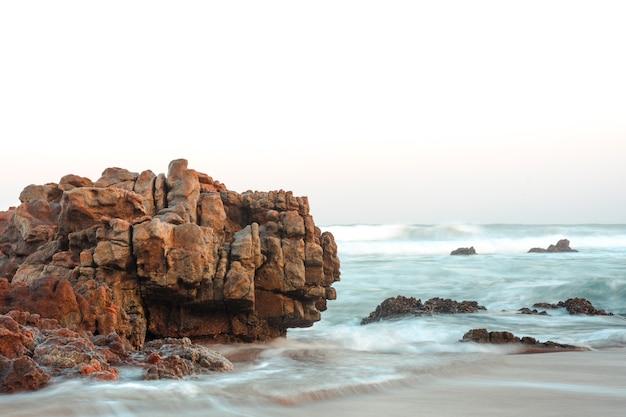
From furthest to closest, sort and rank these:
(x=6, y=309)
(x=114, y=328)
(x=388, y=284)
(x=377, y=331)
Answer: (x=388, y=284), (x=377, y=331), (x=114, y=328), (x=6, y=309)

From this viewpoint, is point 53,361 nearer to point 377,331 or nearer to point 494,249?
point 377,331

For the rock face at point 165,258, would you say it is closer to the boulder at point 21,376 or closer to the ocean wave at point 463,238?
the boulder at point 21,376

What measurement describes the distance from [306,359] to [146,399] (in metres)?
4.34

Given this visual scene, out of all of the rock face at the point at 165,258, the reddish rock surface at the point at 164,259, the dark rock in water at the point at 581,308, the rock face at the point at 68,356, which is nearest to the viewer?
the rock face at the point at 68,356

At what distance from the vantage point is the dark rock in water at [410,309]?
16.3 m

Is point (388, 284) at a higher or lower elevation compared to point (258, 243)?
lower

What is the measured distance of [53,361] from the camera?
711 centimetres

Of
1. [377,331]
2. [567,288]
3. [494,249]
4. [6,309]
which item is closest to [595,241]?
[494,249]

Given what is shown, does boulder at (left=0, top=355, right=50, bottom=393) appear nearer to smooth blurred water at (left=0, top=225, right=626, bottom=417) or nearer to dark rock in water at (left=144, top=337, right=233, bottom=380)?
smooth blurred water at (left=0, top=225, right=626, bottom=417)

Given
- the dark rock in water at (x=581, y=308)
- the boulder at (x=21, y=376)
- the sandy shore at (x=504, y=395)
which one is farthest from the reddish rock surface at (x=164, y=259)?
the dark rock in water at (x=581, y=308)

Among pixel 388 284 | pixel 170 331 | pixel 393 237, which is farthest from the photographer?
pixel 393 237

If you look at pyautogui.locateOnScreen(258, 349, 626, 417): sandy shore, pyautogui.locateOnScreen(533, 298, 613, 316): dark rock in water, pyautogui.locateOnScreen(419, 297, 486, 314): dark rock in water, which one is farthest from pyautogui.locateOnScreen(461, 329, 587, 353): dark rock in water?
pyautogui.locateOnScreen(533, 298, 613, 316): dark rock in water

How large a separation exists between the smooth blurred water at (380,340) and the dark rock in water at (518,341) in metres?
0.45

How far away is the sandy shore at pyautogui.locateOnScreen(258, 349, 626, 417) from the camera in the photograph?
631 centimetres
